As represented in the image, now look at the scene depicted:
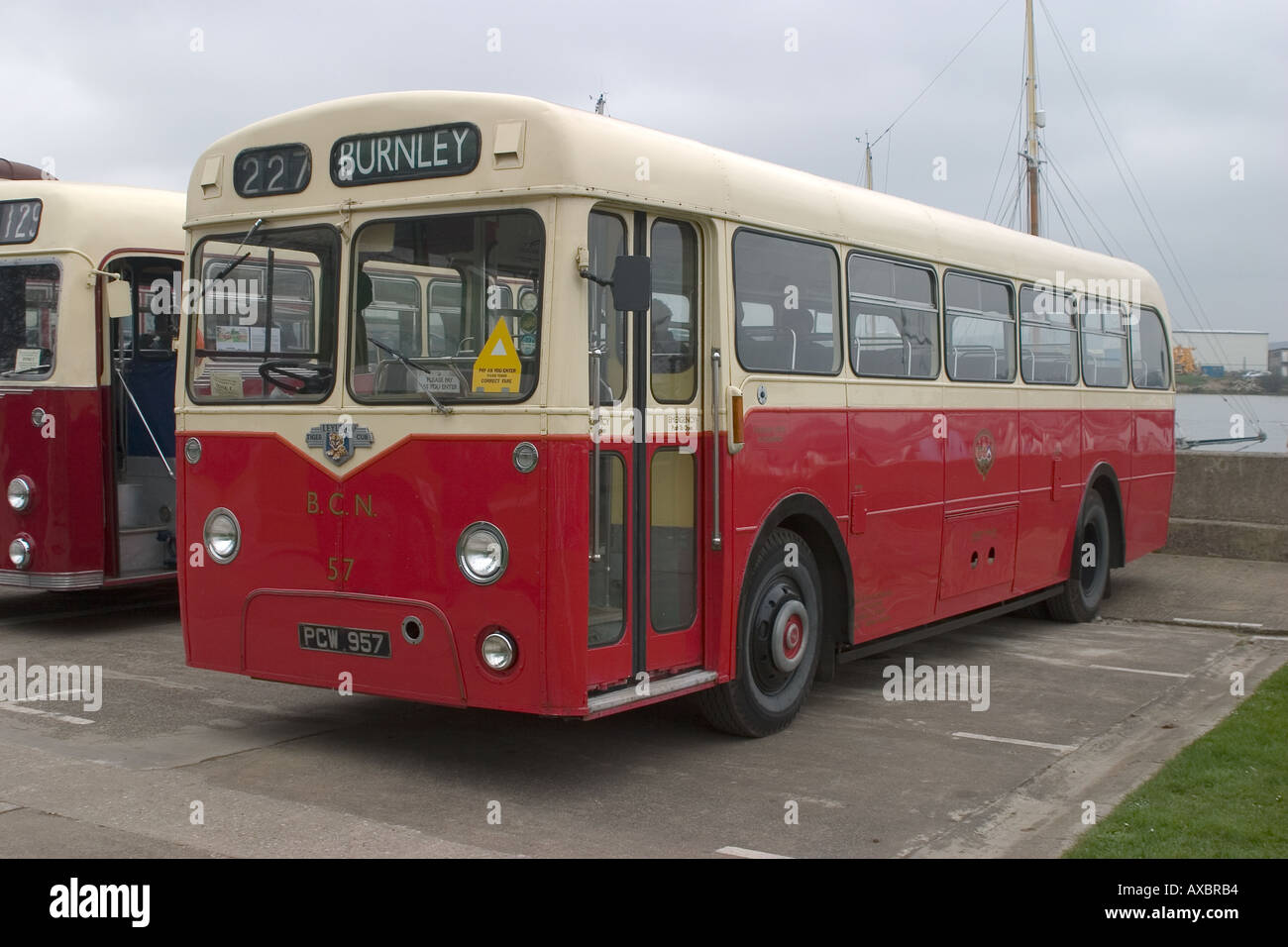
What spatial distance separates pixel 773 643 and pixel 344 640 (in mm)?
2346

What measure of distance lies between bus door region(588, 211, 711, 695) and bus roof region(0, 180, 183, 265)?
558 cm

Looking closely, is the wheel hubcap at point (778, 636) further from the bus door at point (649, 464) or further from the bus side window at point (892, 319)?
the bus side window at point (892, 319)

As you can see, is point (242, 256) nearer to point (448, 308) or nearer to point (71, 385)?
point (448, 308)

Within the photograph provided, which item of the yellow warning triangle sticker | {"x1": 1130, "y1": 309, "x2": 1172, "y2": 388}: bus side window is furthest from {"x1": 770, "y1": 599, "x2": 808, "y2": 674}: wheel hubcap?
{"x1": 1130, "y1": 309, "x2": 1172, "y2": 388}: bus side window

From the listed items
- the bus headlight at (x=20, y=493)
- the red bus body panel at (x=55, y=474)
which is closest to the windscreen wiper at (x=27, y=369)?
the red bus body panel at (x=55, y=474)

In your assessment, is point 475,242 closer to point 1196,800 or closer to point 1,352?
point 1196,800

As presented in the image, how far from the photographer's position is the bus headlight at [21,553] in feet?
34.6

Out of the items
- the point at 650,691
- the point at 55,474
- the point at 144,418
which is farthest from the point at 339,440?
the point at 144,418

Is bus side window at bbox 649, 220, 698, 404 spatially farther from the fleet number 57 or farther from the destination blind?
the fleet number 57

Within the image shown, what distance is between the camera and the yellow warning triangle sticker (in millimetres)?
6426

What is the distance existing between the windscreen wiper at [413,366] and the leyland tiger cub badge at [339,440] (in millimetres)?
377
